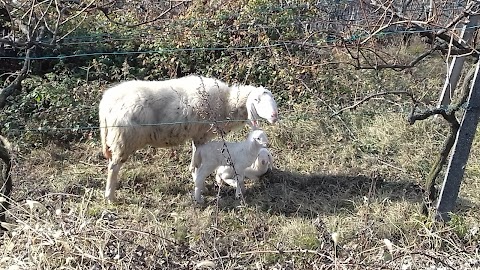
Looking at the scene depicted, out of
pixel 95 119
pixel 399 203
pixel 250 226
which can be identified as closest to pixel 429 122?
pixel 399 203

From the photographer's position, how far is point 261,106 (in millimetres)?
5395

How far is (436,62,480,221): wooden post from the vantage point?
422 cm

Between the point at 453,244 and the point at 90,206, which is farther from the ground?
the point at 453,244

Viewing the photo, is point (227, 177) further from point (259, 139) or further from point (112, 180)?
point (112, 180)

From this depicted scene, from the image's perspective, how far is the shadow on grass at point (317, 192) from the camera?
5309 millimetres

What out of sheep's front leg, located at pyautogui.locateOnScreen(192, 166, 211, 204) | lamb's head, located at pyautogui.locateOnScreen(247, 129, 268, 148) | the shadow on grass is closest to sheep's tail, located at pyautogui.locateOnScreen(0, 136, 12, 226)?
sheep's front leg, located at pyautogui.locateOnScreen(192, 166, 211, 204)

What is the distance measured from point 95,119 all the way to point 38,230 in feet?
9.90

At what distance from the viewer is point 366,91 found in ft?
25.5

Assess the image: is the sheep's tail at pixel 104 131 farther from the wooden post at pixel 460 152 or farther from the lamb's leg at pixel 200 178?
the wooden post at pixel 460 152

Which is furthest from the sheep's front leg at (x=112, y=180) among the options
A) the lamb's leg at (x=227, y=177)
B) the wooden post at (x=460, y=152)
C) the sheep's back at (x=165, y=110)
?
the wooden post at (x=460, y=152)

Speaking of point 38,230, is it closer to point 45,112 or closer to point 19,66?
point 45,112

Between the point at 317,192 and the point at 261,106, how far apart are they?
104cm

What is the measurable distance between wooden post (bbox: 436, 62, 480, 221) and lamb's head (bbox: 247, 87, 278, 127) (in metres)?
1.65

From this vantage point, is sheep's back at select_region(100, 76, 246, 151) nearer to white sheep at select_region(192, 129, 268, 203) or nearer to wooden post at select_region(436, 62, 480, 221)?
white sheep at select_region(192, 129, 268, 203)
